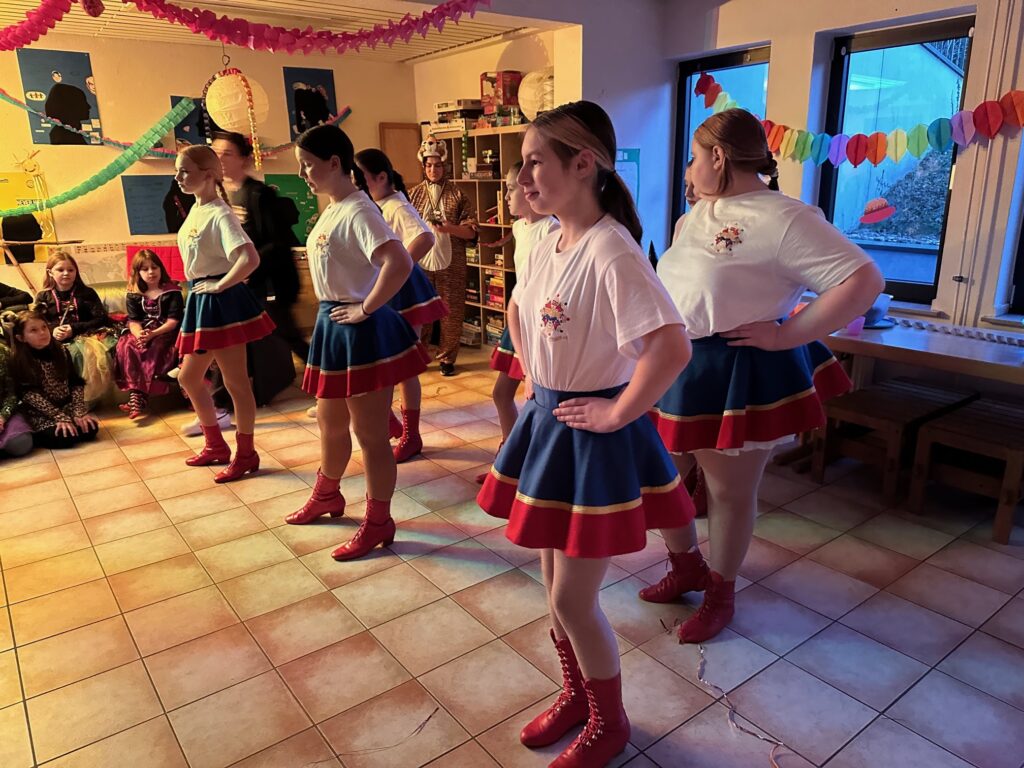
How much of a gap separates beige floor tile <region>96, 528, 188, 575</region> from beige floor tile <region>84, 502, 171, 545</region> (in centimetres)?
5

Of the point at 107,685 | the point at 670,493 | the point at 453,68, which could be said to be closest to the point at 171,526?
the point at 107,685

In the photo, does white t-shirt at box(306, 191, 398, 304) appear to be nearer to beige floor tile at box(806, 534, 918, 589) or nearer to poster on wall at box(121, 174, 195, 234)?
beige floor tile at box(806, 534, 918, 589)

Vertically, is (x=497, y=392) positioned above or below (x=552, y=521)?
below

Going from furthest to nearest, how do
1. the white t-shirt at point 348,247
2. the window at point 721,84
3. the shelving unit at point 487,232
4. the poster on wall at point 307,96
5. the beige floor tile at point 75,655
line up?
1. the poster on wall at point 307,96
2. the shelving unit at point 487,232
3. the window at point 721,84
4. the white t-shirt at point 348,247
5. the beige floor tile at point 75,655

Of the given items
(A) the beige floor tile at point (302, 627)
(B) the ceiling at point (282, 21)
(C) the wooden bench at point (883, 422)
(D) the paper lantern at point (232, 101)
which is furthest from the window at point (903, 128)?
(D) the paper lantern at point (232, 101)

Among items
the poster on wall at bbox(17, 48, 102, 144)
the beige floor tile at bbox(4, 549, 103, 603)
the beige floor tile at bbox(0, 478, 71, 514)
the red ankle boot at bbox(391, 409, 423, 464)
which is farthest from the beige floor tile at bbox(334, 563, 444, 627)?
the poster on wall at bbox(17, 48, 102, 144)

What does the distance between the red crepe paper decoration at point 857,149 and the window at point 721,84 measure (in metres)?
0.60

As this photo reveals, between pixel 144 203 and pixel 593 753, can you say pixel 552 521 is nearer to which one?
pixel 593 753

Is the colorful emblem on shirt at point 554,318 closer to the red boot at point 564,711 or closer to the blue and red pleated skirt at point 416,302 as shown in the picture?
the red boot at point 564,711

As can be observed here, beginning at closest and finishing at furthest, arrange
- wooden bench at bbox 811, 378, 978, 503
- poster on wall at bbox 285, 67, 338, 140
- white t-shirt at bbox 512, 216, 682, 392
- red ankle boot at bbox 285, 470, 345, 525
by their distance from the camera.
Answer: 1. white t-shirt at bbox 512, 216, 682, 392
2. red ankle boot at bbox 285, 470, 345, 525
3. wooden bench at bbox 811, 378, 978, 503
4. poster on wall at bbox 285, 67, 338, 140

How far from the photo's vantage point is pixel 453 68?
6.27 meters

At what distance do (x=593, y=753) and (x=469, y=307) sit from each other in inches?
196

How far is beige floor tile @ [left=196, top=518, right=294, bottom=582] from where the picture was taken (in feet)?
8.83

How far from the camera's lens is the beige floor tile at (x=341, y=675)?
6.51ft
